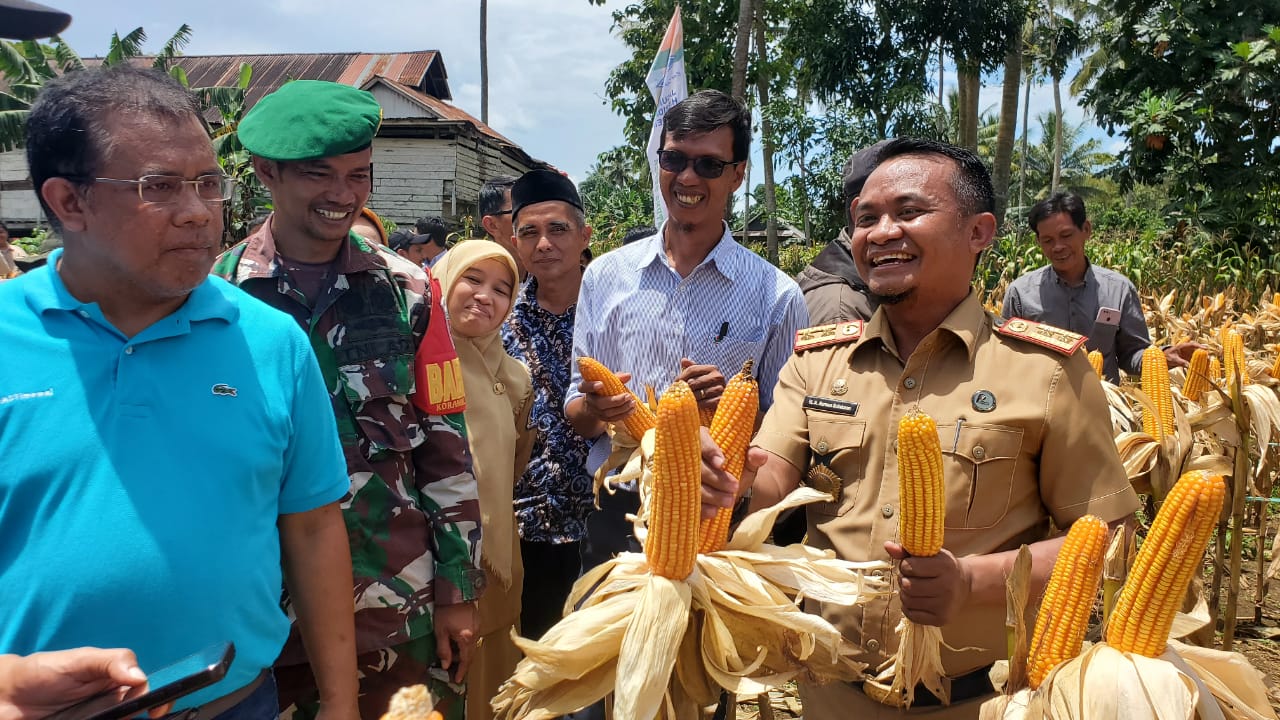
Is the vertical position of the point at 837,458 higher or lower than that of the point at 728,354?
lower

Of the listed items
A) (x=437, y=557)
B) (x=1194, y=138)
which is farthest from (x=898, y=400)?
(x=1194, y=138)

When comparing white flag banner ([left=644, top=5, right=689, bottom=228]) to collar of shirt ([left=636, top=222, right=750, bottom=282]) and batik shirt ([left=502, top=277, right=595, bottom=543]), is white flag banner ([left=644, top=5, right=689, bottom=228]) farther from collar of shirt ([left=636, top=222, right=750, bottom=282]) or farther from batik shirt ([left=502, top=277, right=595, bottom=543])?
collar of shirt ([left=636, top=222, right=750, bottom=282])

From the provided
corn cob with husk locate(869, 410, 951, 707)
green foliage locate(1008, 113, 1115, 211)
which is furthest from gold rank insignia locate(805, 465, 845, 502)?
green foliage locate(1008, 113, 1115, 211)

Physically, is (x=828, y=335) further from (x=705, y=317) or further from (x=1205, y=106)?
(x=1205, y=106)

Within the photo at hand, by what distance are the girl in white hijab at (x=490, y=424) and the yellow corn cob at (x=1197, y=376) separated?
3.33m

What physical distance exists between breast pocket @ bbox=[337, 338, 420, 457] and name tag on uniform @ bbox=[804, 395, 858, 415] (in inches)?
43.4

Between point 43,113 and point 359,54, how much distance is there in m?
35.1

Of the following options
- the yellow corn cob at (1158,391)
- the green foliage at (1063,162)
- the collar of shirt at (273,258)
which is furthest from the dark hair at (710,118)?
the green foliage at (1063,162)

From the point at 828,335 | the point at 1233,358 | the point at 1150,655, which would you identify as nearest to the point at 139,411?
the point at 828,335

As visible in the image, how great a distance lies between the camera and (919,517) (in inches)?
60.8

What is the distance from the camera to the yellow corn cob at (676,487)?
1564 millimetres

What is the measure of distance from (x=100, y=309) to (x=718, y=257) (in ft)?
6.00

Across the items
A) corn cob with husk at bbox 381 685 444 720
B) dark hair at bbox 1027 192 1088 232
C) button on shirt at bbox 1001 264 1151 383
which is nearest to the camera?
corn cob with husk at bbox 381 685 444 720

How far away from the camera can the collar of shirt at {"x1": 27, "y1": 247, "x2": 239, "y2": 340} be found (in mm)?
1547
